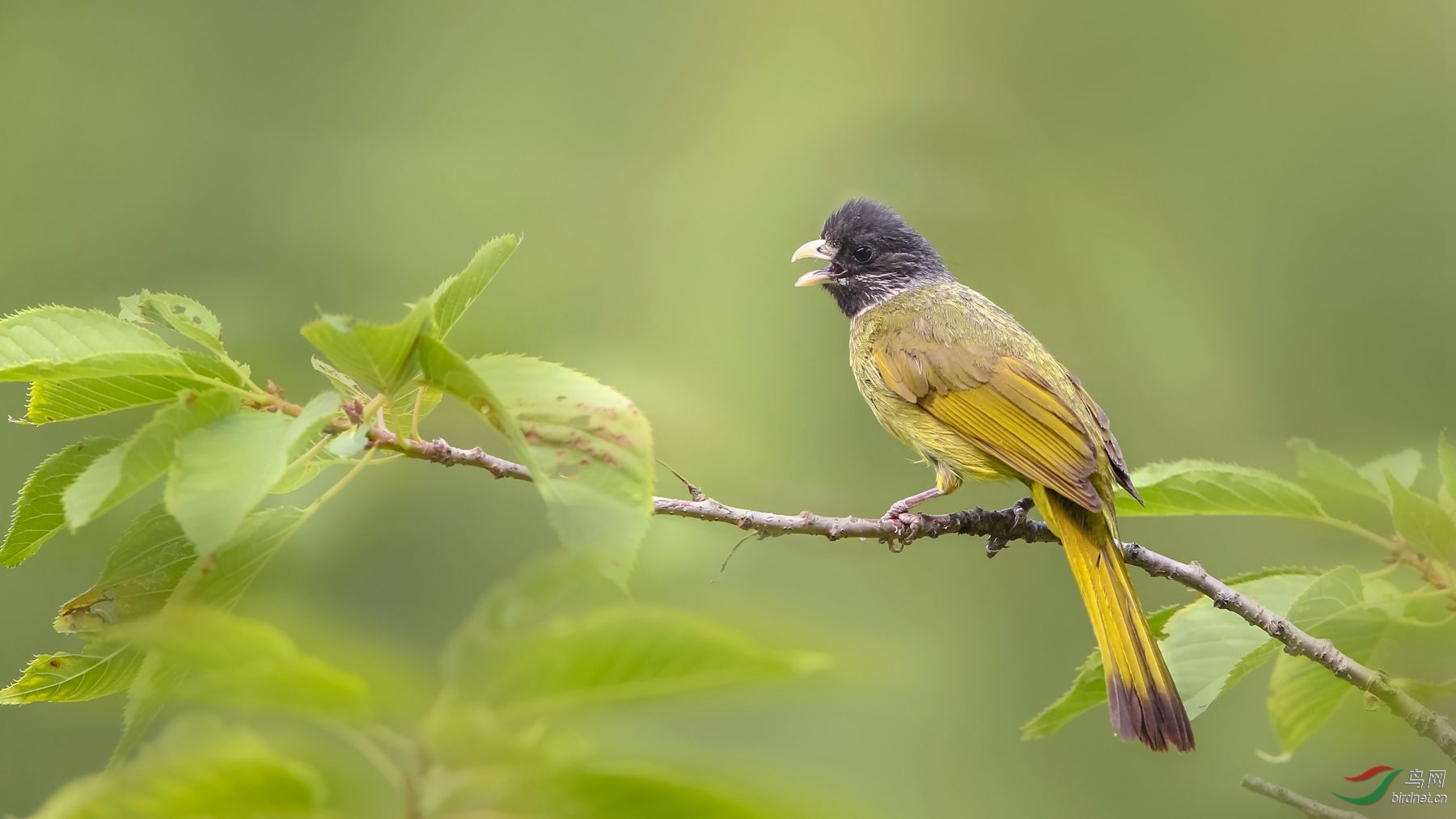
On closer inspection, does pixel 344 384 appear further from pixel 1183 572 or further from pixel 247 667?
pixel 1183 572

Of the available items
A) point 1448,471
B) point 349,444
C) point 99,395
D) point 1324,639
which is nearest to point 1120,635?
point 1324,639

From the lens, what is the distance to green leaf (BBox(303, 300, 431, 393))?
112 cm

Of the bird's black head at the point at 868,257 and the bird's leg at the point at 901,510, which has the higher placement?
the bird's black head at the point at 868,257

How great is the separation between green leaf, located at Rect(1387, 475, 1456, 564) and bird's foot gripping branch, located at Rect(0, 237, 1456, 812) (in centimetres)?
20

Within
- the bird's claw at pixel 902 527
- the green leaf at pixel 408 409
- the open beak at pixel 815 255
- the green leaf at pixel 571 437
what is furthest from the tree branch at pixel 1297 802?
the open beak at pixel 815 255

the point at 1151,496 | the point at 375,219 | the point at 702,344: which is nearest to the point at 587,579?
the point at 1151,496

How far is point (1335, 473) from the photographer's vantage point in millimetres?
2201

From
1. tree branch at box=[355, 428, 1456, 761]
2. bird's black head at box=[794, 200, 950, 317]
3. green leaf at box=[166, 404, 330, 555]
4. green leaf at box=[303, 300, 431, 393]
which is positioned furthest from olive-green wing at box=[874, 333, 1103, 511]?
green leaf at box=[166, 404, 330, 555]

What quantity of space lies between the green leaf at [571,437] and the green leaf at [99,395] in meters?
0.33

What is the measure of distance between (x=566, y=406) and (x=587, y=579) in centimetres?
47

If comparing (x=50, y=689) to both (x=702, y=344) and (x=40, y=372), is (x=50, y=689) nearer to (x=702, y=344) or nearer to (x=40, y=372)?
(x=40, y=372)

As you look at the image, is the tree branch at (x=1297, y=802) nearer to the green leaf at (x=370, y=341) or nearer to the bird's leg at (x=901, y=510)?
the bird's leg at (x=901, y=510)

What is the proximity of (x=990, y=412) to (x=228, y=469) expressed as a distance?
Answer: 7.95ft

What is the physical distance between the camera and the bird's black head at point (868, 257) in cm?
424
